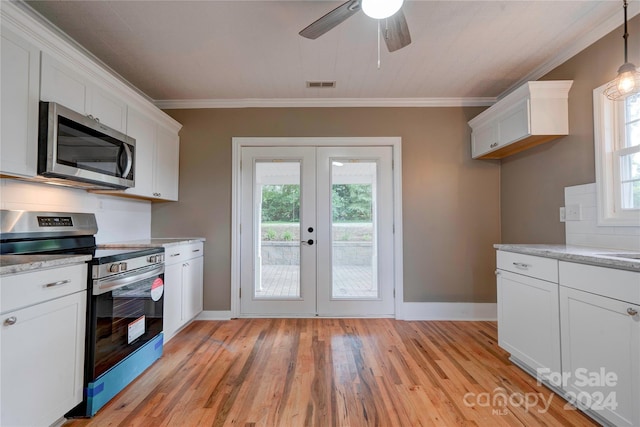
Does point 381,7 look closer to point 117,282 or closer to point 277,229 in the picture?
point 117,282

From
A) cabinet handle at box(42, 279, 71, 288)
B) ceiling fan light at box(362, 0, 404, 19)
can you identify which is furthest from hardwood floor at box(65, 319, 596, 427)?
ceiling fan light at box(362, 0, 404, 19)

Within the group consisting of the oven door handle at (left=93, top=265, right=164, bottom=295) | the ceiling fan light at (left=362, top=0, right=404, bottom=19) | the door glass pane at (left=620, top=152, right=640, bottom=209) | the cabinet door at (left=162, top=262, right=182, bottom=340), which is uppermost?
the ceiling fan light at (left=362, top=0, right=404, bottom=19)

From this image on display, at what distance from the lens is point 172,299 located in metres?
2.46

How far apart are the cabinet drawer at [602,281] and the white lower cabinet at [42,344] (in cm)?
279

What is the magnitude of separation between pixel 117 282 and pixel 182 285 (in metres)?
0.96

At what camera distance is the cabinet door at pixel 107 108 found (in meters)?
1.97

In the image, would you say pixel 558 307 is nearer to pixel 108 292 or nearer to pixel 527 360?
pixel 527 360

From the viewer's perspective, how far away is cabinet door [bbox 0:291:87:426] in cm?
118

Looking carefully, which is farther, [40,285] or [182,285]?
[182,285]

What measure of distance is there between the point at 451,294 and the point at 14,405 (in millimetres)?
3436

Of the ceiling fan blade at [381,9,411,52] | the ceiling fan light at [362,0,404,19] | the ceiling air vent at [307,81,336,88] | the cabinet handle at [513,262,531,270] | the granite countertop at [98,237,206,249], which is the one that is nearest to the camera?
the ceiling fan light at [362,0,404,19]

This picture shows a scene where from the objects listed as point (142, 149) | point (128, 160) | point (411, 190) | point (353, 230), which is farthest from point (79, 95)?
point (411, 190)

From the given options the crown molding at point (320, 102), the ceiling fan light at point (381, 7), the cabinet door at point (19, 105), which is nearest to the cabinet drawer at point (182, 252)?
the cabinet door at point (19, 105)

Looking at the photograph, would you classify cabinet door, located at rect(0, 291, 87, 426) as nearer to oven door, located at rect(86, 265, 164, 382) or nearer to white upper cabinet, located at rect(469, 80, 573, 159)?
oven door, located at rect(86, 265, 164, 382)
